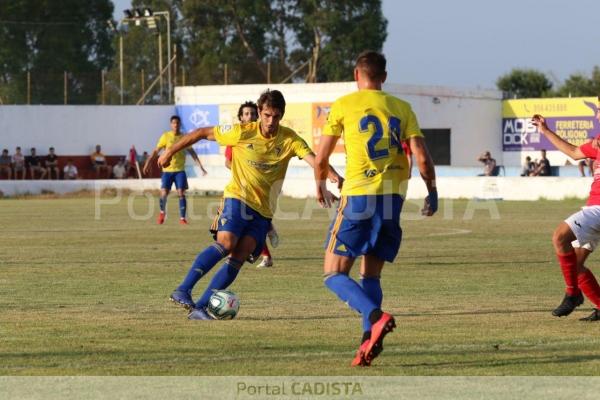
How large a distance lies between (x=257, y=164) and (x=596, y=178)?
3012 millimetres

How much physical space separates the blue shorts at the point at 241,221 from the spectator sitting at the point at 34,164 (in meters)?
43.1

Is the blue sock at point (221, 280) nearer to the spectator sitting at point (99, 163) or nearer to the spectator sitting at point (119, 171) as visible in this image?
the spectator sitting at point (119, 171)

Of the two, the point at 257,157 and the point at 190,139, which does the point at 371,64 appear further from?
the point at 257,157

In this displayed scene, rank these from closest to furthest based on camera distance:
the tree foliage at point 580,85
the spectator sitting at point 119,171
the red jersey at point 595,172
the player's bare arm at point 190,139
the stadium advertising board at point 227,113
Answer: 1. the red jersey at point 595,172
2. the player's bare arm at point 190,139
3. the spectator sitting at point 119,171
4. the stadium advertising board at point 227,113
5. the tree foliage at point 580,85

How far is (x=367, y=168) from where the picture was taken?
8570 millimetres

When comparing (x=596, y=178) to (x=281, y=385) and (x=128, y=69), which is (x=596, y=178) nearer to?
(x=281, y=385)

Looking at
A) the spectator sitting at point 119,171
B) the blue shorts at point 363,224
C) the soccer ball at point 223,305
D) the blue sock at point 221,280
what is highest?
the blue shorts at point 363,224

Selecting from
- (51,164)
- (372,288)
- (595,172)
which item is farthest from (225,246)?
(51,164)

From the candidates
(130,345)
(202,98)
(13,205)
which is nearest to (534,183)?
(13,205)

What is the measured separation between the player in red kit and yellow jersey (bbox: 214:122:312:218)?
2.23 meters

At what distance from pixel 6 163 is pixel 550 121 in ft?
83.0

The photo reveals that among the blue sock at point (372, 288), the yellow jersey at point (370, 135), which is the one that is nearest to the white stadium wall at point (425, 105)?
the blue sock at point (372, 288)

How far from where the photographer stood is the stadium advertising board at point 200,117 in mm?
58062

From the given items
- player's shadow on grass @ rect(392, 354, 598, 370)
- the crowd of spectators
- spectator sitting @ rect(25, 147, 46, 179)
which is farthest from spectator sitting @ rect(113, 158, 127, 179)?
player's shadow on grass @ rect(392, 354, 598, 370)
